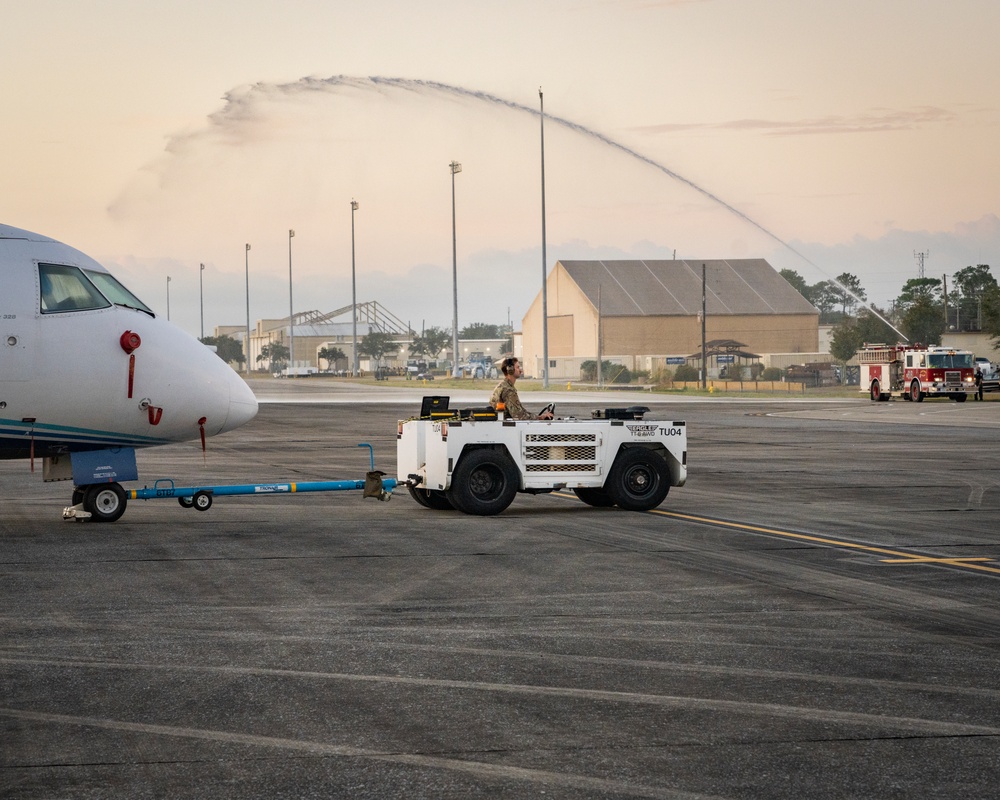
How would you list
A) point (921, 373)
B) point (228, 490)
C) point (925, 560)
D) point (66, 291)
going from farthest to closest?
point (921, 373) < point (228, 490) < point (66, 291) < point (925, 560)

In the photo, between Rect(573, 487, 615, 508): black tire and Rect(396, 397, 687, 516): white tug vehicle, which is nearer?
Rect(396, 397, 687, 516): white tug vehicle

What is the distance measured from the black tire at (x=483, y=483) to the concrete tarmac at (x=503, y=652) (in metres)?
0.33

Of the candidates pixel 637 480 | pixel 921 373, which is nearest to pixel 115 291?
pixel 637 480

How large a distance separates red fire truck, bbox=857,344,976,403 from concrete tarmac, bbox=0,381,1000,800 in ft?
147

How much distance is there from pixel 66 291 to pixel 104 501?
278 cm

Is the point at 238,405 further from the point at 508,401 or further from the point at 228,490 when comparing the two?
the point at 508,401

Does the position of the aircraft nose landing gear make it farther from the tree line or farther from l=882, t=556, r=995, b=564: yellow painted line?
the tree line

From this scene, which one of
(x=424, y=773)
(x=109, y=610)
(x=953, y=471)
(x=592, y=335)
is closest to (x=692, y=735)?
(x=424, y=773)

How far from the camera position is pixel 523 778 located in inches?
241

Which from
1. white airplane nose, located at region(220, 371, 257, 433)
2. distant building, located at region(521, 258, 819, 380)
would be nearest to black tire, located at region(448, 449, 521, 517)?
white airplane nose, located at region(220, 371, 257, 433)

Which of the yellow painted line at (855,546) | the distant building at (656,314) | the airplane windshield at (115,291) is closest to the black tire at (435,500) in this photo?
the yellow painted line at (855,546)

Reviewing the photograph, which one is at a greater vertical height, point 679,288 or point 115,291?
point 679,288

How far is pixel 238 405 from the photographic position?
16766mm

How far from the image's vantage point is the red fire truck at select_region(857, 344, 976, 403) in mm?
61031
